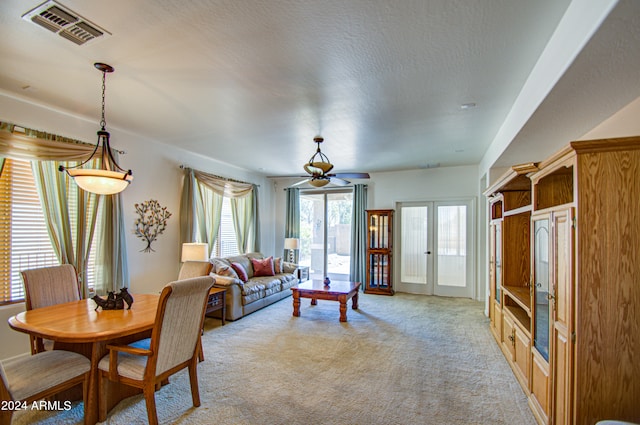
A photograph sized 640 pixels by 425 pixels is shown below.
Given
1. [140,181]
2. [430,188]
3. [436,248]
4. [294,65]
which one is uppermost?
[294,65]

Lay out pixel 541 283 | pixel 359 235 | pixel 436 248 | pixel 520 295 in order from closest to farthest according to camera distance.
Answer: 1. pixel 541 283
2. pixel 520 295
3. pixel 436 248
4. pixel 359 235

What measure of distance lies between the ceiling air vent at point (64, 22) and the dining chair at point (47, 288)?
2.03 metres

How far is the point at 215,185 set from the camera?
5922mm

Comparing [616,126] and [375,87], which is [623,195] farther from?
[375,87]

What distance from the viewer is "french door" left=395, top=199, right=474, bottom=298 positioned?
252 inches

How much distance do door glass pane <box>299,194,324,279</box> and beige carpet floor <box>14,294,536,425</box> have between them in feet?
9.89

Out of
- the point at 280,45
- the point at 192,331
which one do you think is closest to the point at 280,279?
the point at 192,331

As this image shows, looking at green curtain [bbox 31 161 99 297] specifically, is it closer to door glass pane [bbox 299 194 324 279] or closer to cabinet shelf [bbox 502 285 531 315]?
door glass pane [bbox 299 194 324 279]

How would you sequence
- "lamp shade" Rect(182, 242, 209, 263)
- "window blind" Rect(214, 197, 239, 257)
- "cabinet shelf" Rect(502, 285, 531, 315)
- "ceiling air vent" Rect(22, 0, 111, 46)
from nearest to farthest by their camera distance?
"ceiling air vent" Rect(22, 0, 111, 46) → "cabinet shelf" Rect(502, 285, 531, 315) → "lamp shade" Rect(182, 242, 209, 263) → "window blind" Rect(214, 197, 239, 257)

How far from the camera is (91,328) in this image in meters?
2.12

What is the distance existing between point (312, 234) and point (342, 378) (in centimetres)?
501

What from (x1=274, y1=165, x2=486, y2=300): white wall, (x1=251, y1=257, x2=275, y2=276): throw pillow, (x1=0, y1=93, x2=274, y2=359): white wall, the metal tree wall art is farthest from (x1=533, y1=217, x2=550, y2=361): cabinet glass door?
the metal tree wall art

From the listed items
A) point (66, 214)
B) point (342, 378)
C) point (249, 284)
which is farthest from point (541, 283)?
point (66, 214)

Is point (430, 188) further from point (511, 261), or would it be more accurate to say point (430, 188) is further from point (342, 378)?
point (342, 378)
